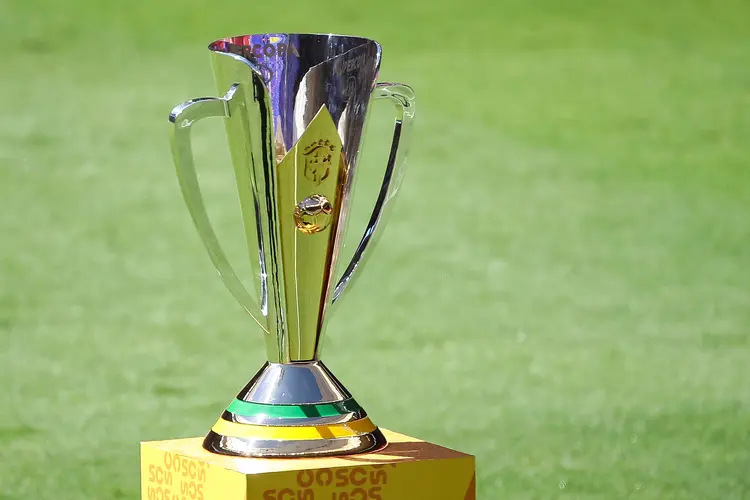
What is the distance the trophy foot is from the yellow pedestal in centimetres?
1

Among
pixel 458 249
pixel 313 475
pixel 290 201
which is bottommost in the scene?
pixel 458 249

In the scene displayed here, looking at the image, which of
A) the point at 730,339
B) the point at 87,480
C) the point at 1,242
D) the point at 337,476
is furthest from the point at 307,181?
the point at 1,242

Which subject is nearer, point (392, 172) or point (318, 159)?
point (318, 159)

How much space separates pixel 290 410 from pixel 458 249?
2.81 m

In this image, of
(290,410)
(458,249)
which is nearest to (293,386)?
(290,410)

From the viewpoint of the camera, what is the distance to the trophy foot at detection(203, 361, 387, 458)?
133 cm

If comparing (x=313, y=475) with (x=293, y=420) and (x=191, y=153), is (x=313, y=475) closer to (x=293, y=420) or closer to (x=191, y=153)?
(x=293, y=420)

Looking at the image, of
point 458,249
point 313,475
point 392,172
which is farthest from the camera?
point 458,249

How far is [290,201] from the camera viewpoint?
135 centimetres

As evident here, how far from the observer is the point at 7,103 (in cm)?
486

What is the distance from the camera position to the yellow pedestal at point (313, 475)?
1.26 metres

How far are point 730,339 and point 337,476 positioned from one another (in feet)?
8.37

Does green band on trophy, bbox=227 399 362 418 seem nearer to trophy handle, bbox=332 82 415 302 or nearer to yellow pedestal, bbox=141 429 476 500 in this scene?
yellow pedestal, bbox=141 429 476 500

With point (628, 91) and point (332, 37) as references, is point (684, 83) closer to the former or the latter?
point (628, 91)
